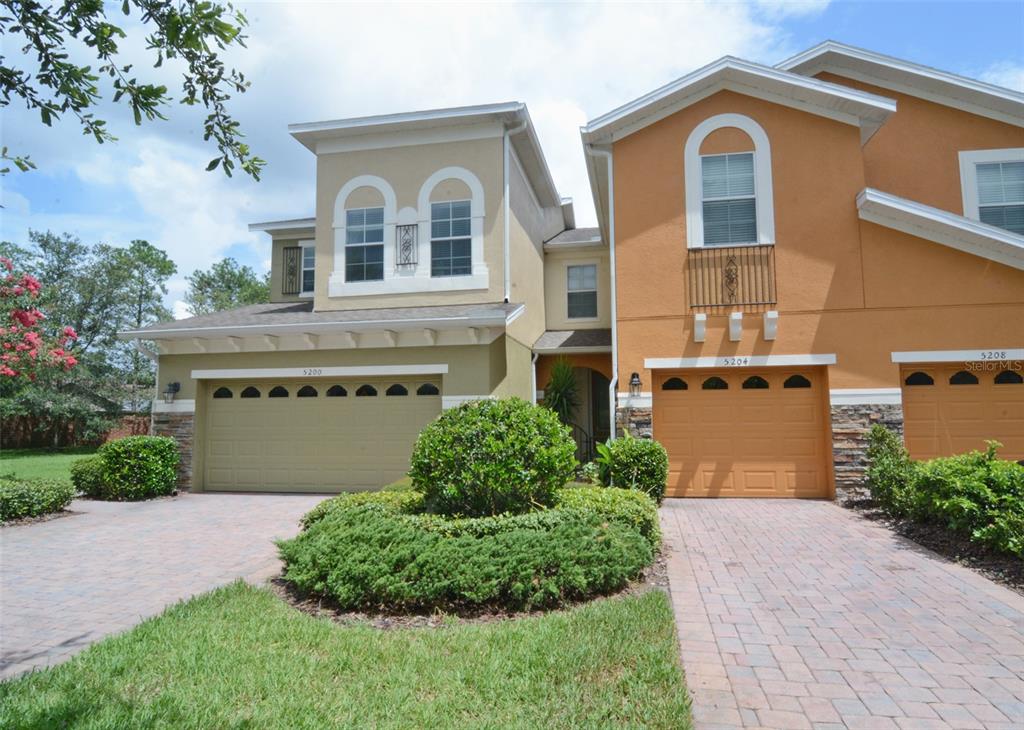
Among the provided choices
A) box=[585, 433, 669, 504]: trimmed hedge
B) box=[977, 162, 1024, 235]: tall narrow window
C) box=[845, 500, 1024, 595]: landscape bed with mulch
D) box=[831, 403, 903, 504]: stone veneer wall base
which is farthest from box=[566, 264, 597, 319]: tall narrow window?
box=[845, 500, 1024, 595]: landscape bed with mulch

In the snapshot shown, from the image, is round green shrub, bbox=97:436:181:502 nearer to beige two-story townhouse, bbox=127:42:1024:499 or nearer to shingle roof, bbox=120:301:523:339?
beige two-story townhouse, bbox=127:42:1024:499

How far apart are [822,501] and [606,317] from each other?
23.7 feet

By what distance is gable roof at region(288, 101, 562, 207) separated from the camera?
12367mm

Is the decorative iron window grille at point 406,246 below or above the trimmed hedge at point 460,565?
above

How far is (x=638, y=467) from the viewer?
9789mm

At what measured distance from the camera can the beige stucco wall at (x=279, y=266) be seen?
56.5ft

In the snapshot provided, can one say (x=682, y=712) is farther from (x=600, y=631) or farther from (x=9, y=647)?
(x=9, y=647)

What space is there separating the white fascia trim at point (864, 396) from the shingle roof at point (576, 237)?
24.3 feet

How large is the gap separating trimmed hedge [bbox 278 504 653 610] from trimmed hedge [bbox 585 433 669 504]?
376 cm

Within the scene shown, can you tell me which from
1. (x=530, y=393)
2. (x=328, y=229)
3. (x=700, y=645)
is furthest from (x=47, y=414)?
(x=700, y=645)

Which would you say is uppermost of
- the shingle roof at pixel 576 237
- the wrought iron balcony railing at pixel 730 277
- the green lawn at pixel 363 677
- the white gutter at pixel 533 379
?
the shingle roof at pixel 576 237

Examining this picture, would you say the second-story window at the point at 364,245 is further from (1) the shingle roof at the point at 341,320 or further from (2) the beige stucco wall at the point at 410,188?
(1) the shingle roof at the point at 341,320

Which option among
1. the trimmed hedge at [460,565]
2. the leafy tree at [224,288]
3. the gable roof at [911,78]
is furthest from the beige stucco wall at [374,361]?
the leafy tree at [224,288]

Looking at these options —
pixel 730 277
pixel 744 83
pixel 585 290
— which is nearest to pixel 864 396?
pixel 730 277
